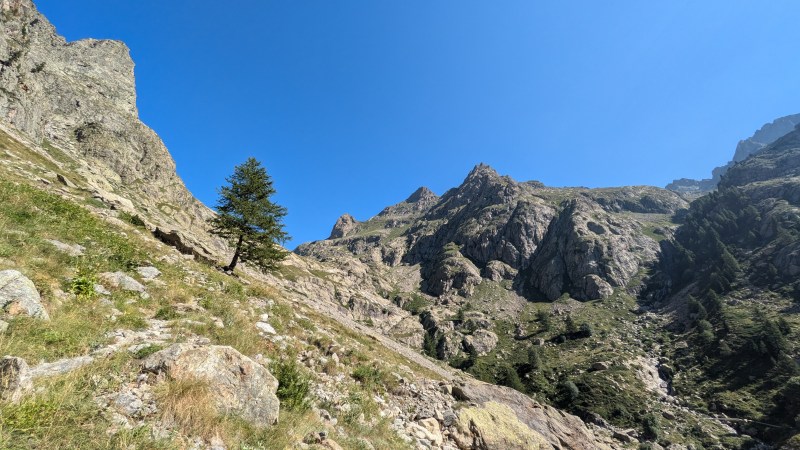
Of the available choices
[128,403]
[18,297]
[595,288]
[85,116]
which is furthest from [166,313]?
[595,288]

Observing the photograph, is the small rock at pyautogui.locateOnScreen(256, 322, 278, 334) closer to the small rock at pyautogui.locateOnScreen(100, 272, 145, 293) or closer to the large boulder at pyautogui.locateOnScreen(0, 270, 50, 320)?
Answer: the small rock at pyautogui.locateOnScreen(100, 272, 145, 293)

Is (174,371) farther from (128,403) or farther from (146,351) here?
(146,351)

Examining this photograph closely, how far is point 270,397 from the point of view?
7.03m

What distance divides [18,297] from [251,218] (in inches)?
926

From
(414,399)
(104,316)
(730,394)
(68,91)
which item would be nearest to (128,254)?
(104,316)

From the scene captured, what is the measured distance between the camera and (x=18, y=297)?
7.39 m

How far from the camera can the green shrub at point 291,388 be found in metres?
8.66

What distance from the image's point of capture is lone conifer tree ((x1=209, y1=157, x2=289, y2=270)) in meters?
30.2

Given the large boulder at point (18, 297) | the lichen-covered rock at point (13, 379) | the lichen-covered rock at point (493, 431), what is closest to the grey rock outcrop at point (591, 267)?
the lichen-covered rock at point (493, 431)

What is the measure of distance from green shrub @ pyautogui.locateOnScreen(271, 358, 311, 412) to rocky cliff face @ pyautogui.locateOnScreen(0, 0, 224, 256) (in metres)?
62.6

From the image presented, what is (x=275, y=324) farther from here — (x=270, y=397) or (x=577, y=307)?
(x=577, y=307)

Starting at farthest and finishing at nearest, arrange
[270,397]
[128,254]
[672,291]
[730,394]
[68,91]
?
[672,291] < [68,91] < [730,394] < [128,254] < [270,397]

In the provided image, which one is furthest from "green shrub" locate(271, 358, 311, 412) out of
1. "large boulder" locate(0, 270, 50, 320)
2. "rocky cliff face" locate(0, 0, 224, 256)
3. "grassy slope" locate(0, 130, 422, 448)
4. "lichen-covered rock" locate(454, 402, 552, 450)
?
"rocky cliff face" locate(0, 0, 224, 256)

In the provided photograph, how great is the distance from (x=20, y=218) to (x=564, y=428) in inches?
1199
